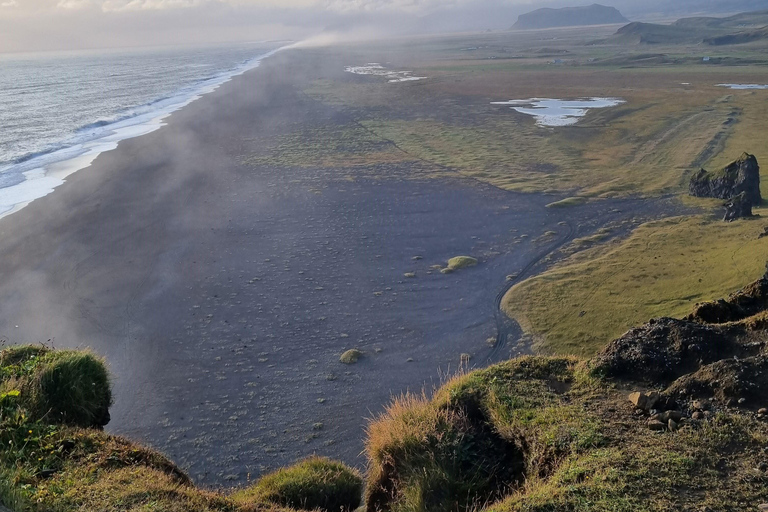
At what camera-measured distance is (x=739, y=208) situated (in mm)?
23688

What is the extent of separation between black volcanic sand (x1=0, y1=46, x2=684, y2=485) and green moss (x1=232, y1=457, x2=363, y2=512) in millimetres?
2648

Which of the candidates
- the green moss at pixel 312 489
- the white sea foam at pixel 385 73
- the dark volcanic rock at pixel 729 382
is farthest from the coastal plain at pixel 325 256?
the white sea foam at pixel 385 73

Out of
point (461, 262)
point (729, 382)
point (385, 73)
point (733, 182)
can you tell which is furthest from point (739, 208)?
point (385, 73)

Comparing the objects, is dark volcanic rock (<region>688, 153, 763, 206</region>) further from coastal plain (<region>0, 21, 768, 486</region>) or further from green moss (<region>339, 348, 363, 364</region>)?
green moss (<region>339, 348, 363, 364</region>)

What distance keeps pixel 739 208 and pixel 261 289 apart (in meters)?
18.4

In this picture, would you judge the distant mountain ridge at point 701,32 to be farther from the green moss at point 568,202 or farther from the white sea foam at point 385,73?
the green moss at point 568,202

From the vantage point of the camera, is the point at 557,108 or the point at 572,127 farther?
Answer: the point at 557,108

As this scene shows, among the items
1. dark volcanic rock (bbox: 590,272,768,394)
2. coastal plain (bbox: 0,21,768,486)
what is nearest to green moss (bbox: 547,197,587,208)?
coastal plain (bbox: 0,21,768,486)

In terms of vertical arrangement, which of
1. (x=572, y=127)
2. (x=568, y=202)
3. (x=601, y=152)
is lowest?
(x=568, y=202)

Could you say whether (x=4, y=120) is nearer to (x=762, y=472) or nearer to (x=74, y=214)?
(x=74, y=214)

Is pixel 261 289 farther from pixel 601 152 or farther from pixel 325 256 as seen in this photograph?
pixel 601 152

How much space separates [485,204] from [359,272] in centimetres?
946

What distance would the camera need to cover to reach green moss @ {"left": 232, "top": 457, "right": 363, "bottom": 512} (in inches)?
334

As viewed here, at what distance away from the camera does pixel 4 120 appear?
53656 mm
